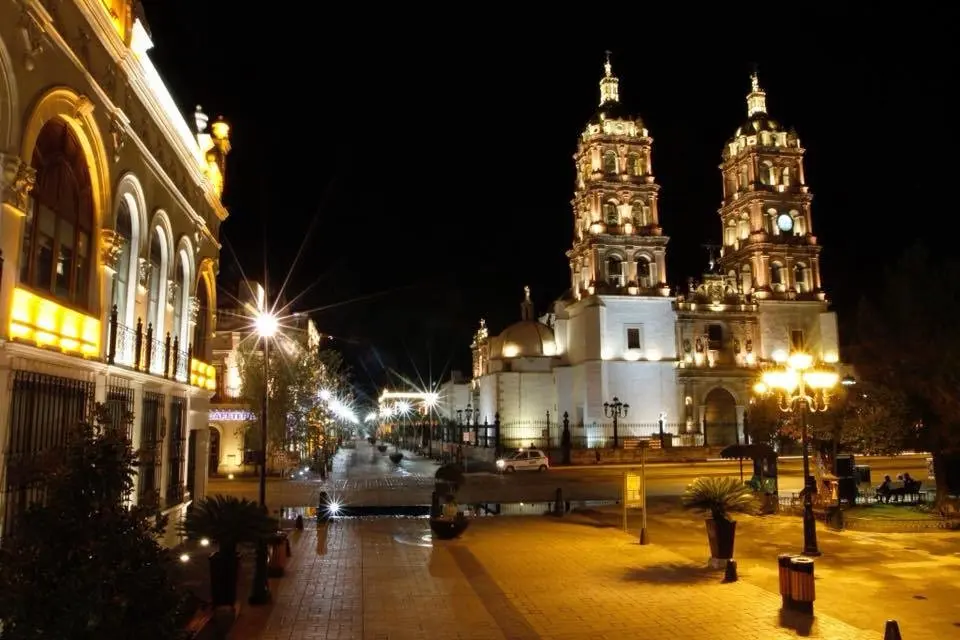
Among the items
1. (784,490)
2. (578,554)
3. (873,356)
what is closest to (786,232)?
(784,490)

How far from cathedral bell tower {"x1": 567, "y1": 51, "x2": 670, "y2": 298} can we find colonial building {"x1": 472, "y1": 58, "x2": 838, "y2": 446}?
0.31 ft

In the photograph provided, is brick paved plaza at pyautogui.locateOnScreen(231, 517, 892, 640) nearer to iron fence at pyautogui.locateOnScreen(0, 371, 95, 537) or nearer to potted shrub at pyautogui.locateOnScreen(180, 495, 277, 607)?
potted shrub at pyautogui.locateOnScreen(180, 495, 277, 607)

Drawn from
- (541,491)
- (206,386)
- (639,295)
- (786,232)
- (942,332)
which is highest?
(786,232)

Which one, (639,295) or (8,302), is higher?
(639,295)

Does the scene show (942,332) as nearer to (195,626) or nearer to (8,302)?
(195,626)

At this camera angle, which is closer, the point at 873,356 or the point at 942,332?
the point at 942,332

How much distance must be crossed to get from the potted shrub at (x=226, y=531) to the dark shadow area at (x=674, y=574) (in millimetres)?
6409

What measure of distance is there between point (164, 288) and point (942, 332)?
1974cm

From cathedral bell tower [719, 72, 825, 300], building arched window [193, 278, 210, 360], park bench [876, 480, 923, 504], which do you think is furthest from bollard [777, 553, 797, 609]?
cathedral bell tower [719, 72, 825, 300]

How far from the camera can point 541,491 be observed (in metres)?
30.0

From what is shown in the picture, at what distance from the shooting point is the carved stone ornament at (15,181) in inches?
338

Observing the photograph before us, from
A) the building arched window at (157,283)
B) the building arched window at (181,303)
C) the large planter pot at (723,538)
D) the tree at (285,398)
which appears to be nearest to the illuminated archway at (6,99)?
the building arched window at (157,283)

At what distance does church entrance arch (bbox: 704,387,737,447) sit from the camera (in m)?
56.2

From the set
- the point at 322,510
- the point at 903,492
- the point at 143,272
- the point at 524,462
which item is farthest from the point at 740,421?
the point at 143,272
